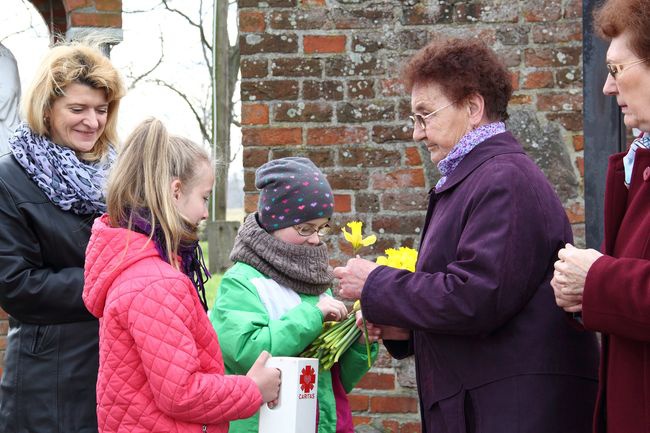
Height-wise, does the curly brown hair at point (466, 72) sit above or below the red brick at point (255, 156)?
above

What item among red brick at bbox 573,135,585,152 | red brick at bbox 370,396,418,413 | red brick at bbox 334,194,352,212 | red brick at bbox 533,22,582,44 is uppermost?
red brick at bbox 533,22,582,44

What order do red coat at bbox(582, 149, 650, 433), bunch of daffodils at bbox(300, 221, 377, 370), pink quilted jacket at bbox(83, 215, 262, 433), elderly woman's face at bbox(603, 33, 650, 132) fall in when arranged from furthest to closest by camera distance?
bunch of daffodils at bbox(300, 221, 377, 370) → pink quilted jacket at bbox(83, 215, 262, 433) → elderly woman's face at bbox(603, 33, 650, 132) → red coat at bbox(582, 149, 650, 433)

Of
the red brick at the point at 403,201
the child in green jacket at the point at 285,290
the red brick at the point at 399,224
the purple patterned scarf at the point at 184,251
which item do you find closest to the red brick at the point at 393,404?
the red brick at the point at 399,224

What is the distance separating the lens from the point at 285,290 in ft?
10.9

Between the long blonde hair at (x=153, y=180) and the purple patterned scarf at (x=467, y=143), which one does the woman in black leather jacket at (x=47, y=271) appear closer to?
the long blonde hair at (x=153, y=180)

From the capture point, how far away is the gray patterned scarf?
3.23 m

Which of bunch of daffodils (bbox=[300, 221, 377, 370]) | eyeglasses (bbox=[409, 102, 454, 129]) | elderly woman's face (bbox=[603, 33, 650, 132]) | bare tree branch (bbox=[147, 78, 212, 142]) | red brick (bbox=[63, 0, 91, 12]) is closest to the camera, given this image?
elderly woman's face (bbox=[603, 33, 650, 132])

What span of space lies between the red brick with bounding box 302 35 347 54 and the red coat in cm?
220

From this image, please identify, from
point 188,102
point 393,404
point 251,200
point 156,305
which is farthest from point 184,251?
point 188,102

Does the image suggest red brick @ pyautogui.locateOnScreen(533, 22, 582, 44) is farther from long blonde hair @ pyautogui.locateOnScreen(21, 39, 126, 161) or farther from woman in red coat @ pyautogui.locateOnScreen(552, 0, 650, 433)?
long blonde hair @ pyautogui.locateOnScreen(21, 39, 126, 161)

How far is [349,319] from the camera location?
128 inches

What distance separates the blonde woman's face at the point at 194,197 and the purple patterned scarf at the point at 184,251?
9 cm

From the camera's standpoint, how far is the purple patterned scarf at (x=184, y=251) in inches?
105

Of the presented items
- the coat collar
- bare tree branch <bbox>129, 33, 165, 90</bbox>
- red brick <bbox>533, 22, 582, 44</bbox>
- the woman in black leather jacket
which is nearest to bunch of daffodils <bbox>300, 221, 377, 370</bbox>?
the coat collar
